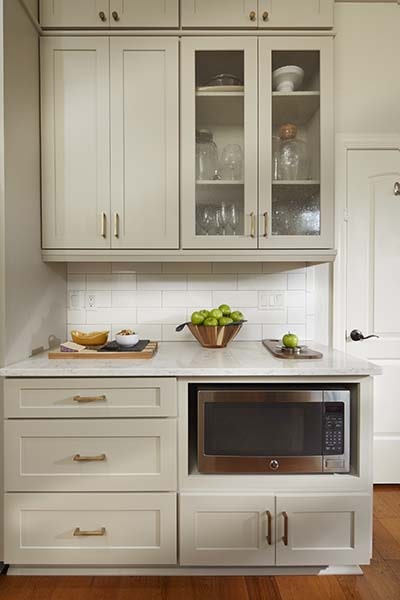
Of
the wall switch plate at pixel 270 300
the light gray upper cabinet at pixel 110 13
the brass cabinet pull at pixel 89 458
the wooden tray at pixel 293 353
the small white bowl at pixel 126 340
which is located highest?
the light gray upper cabinet at pixel 110 13

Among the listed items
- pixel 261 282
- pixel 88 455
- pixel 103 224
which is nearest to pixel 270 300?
pixel 261 282

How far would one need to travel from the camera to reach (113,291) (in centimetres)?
221

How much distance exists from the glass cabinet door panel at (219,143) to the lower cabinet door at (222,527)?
112 cm

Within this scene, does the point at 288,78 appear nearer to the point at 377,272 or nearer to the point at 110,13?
the point at 110,13

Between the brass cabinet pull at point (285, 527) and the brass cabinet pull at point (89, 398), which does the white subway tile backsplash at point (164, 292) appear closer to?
the brass cabinet pull at point (89, 398)

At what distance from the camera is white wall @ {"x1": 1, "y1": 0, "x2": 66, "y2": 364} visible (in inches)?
62.5

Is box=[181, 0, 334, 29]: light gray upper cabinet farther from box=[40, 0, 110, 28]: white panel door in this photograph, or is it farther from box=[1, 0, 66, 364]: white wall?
box=[1, 0, 66, 364]: white wall

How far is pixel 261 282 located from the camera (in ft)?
7.29

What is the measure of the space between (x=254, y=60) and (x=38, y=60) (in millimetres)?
1025

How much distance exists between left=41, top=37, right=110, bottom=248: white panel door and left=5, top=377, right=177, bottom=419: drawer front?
0.68 meters

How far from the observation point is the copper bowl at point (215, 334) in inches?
76.3

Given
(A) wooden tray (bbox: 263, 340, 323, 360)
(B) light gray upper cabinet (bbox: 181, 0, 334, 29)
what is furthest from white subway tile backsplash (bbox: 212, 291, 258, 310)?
(B) light gray upper cabinet (bbox: 181, 0, 334, 29)

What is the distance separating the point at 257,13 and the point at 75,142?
1.06 m

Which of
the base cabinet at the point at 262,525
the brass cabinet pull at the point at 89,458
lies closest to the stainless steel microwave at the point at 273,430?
the base cabinet at the point at 262,525
